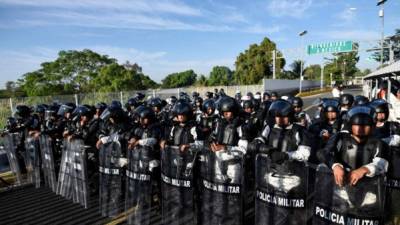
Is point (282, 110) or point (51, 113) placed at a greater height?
point (282, 110)

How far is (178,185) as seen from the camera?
420cm

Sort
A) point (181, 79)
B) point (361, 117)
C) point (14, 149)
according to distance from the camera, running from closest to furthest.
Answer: point (361, 117), point (14, 149), point (181, 79)

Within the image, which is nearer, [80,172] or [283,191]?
[283,191]

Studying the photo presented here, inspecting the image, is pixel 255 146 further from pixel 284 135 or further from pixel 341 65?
pixel 341 65

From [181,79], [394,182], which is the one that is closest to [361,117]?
[394,182]

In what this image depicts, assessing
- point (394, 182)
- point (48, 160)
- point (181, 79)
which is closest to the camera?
point (394, 182)

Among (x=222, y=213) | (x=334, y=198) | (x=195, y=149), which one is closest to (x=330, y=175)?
(x=334, y=198)

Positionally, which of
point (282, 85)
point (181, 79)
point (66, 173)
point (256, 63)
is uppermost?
point (256, 63)

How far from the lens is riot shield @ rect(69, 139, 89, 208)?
5352mm

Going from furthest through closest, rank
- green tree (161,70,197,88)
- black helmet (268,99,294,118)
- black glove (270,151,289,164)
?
1. green tree (161,70,197,88)
2. black helmet (268,99,294,118)
3. black glove (270,151,289,164)

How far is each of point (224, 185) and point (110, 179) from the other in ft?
6.70

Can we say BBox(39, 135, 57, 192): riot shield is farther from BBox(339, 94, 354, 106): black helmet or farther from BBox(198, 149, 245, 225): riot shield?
BBox(339, 94, 354, 106): black helmet

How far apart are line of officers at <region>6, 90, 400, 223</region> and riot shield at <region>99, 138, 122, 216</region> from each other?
198mm

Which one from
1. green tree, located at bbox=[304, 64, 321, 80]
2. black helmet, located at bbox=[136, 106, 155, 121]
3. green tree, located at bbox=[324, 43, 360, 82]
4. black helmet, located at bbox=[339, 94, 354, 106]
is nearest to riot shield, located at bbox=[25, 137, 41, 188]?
black helmet, located at bbox=[136, 106, 155, 121]
